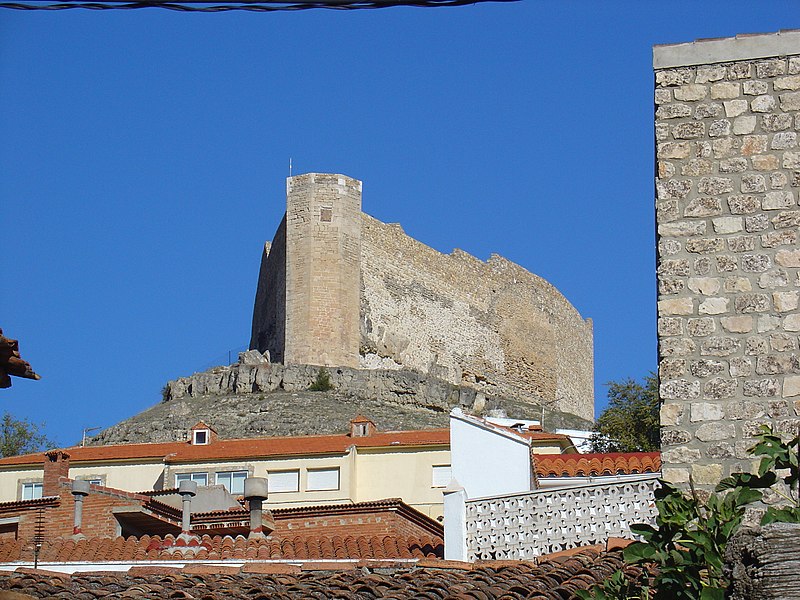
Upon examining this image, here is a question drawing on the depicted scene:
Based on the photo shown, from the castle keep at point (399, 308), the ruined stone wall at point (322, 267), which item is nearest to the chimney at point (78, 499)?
the castle keep at point (399, 308)

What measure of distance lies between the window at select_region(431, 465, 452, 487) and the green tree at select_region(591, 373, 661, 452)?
428 centimetres

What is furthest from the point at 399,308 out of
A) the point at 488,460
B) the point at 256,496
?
the point at 488,460

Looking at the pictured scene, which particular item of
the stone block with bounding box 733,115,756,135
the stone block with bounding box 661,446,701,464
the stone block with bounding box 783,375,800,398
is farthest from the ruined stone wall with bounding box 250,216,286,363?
the stone block with bounding box 783,375,800,398

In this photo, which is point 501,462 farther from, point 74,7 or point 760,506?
point 74,7

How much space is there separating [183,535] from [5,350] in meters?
5.83

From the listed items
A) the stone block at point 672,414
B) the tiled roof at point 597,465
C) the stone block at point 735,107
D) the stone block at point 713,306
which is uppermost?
the stone block at point 735,107

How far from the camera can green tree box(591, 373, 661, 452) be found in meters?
33.3

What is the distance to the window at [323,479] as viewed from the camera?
30578mm

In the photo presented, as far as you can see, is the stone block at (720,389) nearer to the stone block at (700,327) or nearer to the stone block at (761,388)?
the stone block at (761,388)

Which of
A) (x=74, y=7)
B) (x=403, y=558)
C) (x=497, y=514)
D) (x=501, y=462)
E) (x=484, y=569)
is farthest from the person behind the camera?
(x=501, y=462)

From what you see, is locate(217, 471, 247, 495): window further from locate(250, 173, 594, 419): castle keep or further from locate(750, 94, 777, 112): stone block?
locate(250, 173, 594, 419): castle keep

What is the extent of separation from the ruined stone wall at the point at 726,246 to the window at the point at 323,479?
22556mm

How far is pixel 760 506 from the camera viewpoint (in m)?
7.65

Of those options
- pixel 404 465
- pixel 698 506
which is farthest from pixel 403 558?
pixel 404 465
